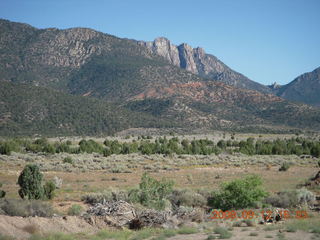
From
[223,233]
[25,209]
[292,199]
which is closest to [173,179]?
[292,199]

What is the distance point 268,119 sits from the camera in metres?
127

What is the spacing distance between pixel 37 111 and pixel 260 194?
85.5 metres

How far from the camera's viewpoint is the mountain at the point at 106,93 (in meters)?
98.7

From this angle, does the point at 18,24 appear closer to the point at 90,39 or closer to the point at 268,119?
the point at 90,39

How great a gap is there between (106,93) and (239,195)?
131802 mm

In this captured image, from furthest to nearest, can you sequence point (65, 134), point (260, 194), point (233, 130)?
point (233, 130), point (65, 134), point (260, 194)

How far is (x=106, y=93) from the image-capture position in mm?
147500

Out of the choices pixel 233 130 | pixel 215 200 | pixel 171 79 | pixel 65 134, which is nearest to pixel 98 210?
pixel 215 200

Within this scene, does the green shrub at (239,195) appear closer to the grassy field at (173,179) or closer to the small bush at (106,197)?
the grassy field at (173,179)

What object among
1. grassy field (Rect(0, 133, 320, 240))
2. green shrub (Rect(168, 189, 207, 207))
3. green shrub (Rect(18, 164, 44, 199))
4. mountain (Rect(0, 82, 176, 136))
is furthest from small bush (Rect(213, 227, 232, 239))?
mountain (Rect(0, 82, 176, 136))

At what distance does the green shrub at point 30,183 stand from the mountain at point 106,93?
229 ft

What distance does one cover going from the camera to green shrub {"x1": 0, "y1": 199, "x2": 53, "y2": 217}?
14.5 meters

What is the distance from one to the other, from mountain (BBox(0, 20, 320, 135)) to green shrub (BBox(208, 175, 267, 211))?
75.4 metres

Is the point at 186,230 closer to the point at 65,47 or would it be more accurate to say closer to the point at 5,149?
the point at 5,149
